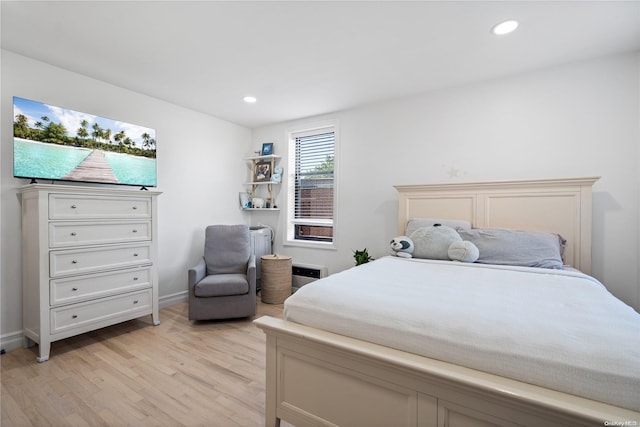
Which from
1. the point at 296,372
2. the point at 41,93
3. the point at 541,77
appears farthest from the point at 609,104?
the point at 41,93

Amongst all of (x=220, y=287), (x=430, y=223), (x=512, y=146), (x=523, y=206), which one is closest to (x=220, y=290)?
(x=220, y=287)

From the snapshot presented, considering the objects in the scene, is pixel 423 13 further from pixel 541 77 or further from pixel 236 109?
pixel 236 109

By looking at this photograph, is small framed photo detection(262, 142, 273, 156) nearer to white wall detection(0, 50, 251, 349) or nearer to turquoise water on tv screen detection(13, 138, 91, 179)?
white wall detection(0, 50, 251, 349)

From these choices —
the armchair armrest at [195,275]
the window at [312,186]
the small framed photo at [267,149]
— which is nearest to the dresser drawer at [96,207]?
the armchair armrest at [195,275]

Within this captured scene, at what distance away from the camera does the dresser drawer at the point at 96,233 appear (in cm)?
229

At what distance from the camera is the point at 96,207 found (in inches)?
99.3

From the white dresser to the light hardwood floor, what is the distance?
0.22 meters

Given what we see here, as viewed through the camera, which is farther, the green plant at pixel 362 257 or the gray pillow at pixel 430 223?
the green plant at pixel 362 257

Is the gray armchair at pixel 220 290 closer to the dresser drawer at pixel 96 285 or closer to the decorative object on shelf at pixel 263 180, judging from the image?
the dresser drawer at pixel 96 285

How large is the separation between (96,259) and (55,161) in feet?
3.05

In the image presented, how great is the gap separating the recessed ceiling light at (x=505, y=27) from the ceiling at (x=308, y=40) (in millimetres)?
43

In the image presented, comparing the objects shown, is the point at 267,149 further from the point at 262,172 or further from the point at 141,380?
the point at 141,380

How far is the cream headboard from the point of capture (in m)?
2.36

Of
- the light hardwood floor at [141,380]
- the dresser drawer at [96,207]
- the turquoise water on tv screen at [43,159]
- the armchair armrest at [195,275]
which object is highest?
the turquoise water on tv screen at [43,159]
